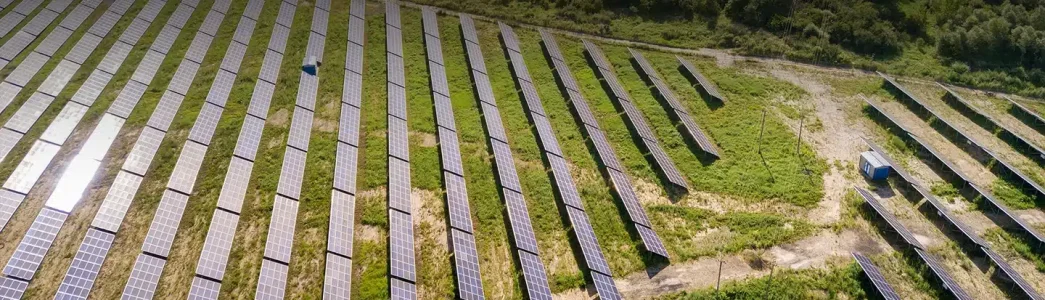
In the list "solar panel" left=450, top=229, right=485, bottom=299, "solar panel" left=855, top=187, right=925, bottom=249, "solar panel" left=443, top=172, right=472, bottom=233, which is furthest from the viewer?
"solar panel" left=443, top=172, right=472, bottom=233

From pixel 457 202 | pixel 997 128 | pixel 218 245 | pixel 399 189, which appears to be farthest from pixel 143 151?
pixel 997 128

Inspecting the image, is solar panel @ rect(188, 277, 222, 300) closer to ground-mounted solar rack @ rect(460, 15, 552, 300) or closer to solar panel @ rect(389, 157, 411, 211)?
solar panel @ rect(389, 157, 411, 211)

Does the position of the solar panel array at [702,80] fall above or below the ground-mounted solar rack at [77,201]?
above

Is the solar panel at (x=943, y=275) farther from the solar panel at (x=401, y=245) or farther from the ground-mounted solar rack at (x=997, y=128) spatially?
the solar panel at (x=401, y=245)

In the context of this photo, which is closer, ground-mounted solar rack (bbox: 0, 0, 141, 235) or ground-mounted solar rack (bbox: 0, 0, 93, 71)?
ground-mounted solar rack (bbox: 0, 0, 141, 235)

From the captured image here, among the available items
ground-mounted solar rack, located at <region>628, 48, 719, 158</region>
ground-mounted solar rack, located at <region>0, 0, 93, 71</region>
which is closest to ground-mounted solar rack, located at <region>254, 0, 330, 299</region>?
ground-mounted solar rack, located at <region>0, 0, 93, 71</region>

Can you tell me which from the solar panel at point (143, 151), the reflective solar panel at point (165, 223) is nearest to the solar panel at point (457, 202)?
the reflective solar panel at point (165, 223)

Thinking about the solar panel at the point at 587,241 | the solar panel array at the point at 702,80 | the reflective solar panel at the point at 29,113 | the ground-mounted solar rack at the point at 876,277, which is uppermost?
the solar panel array at the point at 702,80
